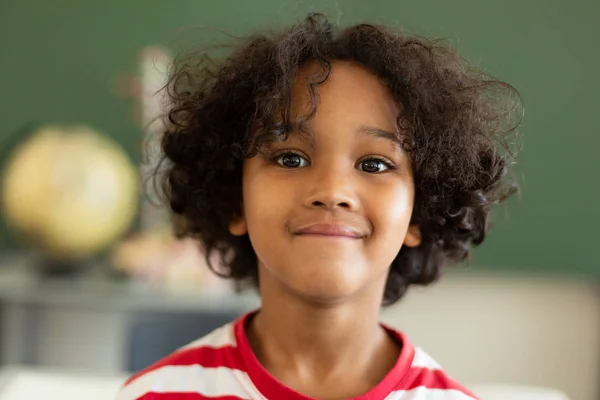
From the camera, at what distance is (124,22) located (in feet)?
6.56

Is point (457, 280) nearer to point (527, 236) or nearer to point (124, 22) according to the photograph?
point (527, 236)

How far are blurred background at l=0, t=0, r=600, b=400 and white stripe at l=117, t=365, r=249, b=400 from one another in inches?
33.3

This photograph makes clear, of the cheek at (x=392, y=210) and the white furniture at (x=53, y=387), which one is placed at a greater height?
the cheek at (x=392, y=210)

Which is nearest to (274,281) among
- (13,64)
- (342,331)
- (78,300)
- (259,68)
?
(342,331)

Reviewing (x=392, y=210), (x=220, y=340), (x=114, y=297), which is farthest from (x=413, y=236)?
(x=114, y=297)

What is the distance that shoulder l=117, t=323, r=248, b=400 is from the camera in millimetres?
849

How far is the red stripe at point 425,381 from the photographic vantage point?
846mm

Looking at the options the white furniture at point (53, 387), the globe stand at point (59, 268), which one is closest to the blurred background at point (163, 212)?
the globe stand at point (59, 268)

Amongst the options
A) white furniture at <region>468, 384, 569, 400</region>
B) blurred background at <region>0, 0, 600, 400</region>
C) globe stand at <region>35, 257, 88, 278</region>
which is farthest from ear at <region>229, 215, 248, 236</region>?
globe stand at <region>35, 257, 88, 278</region>

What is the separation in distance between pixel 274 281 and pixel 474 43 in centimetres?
123

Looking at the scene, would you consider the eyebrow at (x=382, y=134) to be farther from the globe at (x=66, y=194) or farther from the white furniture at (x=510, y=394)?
the globe at (x=66, y=194)

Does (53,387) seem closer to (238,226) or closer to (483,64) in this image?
(238,226)

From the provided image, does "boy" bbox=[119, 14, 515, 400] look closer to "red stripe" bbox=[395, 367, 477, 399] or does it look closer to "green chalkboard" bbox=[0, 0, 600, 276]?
"red stripe" bbox=[395, 367, 477, 399]

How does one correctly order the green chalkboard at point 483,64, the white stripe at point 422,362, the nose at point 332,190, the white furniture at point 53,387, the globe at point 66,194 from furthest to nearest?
the green chalkboard at point 483,64 < the globe at point 66,194 < the white furniture at point 53,387 < the white stripe at point 422,362 < the nose at point 332,190
